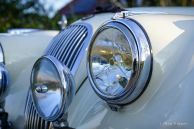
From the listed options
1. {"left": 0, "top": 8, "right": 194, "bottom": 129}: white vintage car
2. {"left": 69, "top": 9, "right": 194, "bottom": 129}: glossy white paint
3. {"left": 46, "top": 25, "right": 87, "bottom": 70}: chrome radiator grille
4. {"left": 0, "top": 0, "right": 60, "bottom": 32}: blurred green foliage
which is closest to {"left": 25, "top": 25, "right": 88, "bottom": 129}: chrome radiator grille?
{"left": 46, "top": 25, "right": 87, "bottom": 70}: chrome radiator grille

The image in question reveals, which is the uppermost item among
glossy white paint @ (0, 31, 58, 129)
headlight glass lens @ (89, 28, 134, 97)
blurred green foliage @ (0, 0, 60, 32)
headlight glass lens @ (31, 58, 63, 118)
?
headlight glass lens @ (89, 28, 134, 97)

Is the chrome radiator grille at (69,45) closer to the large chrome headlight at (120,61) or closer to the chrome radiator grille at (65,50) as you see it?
the chrome radiator grille at (65,50)

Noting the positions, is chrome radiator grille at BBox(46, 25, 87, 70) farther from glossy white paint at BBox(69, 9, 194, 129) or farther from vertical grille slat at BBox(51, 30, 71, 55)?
glossy white paint at BBox(69, 9, 194, 129)

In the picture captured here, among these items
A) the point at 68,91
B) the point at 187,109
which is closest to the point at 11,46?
the point at 68,91

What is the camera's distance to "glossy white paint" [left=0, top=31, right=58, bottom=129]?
293 centimetres

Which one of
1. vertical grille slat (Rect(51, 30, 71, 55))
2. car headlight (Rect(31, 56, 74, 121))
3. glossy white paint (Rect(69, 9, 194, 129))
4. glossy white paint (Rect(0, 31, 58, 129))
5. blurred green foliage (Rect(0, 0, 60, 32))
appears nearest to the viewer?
glossy white paint (Rect(69, 9, 194, 129))

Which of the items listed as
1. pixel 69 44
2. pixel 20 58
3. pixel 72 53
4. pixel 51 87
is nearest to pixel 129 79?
pixel 51 87

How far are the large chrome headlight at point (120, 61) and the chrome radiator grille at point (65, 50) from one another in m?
0.49

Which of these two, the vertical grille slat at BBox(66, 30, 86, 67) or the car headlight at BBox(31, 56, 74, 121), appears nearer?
the car headlight at BBox(31, 56, 74, 121)

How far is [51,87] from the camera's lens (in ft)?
6.69

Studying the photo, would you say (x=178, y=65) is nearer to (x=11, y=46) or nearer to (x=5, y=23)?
(x=11, y=46)

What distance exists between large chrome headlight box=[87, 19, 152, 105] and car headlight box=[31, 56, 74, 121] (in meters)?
0.11

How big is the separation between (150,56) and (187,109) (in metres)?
0.25

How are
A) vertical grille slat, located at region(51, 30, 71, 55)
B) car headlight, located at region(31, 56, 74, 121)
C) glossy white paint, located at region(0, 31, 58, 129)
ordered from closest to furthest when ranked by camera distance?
car headlight, located at region(31, 56, 74, 121) < vertical grille slat, located at region(51, 30, 71, 55) < glossy white paint, located at region(0, 31, 58, 129)
